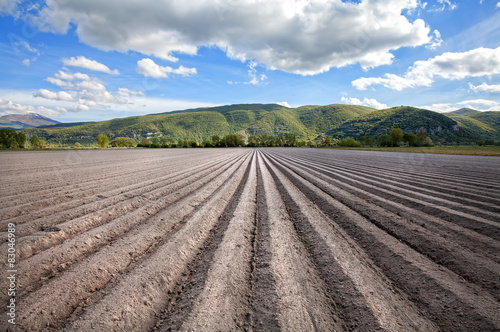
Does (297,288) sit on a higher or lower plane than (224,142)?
lower

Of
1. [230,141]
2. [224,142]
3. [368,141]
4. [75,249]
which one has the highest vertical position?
[368,141]

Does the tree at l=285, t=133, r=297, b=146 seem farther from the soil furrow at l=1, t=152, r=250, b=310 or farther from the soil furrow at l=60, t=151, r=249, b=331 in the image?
the soil furrow at l=60, t=151, r=249, b=331

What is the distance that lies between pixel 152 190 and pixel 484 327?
9310mm

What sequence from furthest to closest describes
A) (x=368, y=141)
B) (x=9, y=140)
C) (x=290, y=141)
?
(x=290, y=141)
(x=368, y=141)
(x=9, y=140)

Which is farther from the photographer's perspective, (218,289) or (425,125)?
(425,125)

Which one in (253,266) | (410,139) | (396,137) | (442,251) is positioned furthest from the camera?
(410,139)

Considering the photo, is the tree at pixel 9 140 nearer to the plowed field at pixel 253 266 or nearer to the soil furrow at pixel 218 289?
the plowed field at pixel 253 266

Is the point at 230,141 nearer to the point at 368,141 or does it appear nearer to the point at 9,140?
the point at 368,141

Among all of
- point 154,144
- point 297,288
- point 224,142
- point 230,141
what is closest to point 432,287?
point 297,288

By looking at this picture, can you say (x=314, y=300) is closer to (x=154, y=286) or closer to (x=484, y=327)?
(x=484, y=327)

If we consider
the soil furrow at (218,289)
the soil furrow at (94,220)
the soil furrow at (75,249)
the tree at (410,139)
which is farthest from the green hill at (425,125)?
the soil furrow at (75,249)

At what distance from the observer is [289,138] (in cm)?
12519

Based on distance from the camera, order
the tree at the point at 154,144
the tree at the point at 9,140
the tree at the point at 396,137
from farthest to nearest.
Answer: the tree at the point at 154,144, the tree at the point at 396,137, the tree at the point at 9,140

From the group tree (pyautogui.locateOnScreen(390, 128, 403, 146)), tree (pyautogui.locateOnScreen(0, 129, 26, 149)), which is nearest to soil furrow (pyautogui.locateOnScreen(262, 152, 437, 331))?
tree (pyautogui.locateOnScreen(390, 128, 403, 146))
